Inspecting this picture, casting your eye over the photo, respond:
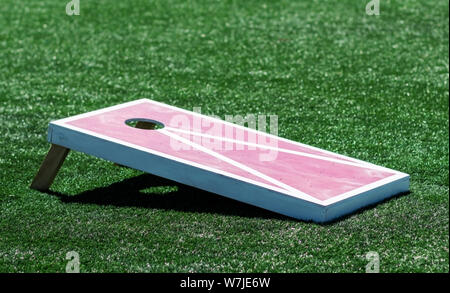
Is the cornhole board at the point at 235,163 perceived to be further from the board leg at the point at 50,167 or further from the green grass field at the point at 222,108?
the green grass field at the point at 222,108

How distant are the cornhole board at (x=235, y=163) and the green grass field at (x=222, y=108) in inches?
5.0

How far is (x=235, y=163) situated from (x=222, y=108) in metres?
2.28

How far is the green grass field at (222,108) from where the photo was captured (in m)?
5.13

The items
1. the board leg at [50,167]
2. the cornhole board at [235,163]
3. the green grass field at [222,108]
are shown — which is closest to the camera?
the green grass field at [222,108]

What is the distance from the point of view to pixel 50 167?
604 cm

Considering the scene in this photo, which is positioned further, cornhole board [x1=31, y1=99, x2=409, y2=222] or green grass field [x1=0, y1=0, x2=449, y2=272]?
cornhole board [x1=31, y1=99, x2=409, y2=222]

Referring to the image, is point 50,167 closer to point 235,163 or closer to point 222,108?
point 235,163

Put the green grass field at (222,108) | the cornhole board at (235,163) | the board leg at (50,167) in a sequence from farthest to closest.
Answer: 1. the board leg at (50,167)
2. the cornhole board at (235,163)
3. the green grass field at (222,108)

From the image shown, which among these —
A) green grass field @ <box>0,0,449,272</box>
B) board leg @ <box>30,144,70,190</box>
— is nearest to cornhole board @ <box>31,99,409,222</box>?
board leg @ <box>30,144,70,190</box>

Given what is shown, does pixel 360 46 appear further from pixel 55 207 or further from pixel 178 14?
pixel 55 207

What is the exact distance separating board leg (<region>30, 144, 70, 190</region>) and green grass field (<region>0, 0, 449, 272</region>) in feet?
0.38

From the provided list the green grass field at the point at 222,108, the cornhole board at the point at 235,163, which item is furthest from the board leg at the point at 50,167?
the green grass field at the point at 222,108

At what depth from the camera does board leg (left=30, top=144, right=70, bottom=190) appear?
19.8ft

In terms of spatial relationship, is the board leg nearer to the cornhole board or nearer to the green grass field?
the cornhole board
